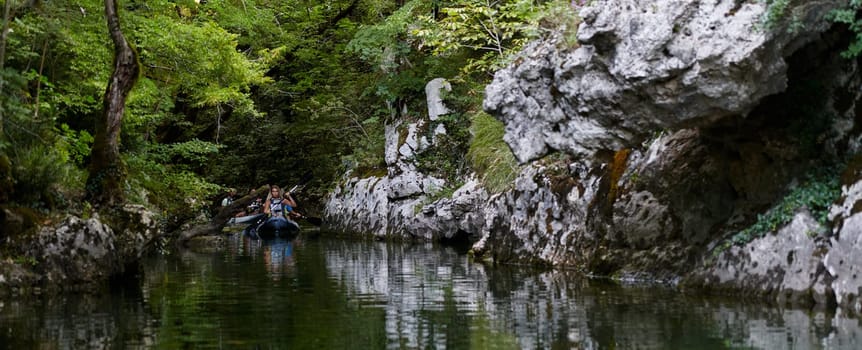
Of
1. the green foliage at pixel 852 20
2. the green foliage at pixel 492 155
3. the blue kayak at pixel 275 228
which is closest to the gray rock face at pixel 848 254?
the green foliage at pixel 852 20

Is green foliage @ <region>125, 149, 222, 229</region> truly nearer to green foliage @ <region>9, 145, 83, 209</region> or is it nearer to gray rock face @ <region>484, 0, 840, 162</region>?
green foliage @ <region>9, 145, 83, 209</region>

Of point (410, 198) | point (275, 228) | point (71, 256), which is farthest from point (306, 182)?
point (71, 256)

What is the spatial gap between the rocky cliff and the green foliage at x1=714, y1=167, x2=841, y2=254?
0.02m

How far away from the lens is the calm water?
26.0ft

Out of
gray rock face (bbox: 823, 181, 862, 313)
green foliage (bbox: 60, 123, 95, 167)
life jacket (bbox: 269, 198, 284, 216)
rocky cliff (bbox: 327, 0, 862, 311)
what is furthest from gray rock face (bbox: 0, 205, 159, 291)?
life jacket (bbox: 269, 198, 284, 216)

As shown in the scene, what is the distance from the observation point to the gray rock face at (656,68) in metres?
9.42

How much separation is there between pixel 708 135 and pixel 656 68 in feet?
7.03

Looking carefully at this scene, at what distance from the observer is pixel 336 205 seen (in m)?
33.2

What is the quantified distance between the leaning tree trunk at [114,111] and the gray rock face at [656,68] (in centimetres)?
789


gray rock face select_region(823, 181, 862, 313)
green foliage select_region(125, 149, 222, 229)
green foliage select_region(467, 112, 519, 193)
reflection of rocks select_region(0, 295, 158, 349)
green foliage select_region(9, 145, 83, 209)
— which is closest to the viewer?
reflection of rocks select_region(0, 295, 158, 349)

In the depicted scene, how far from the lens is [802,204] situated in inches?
399

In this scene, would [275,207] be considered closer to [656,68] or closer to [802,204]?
[656,68]

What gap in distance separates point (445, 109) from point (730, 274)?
56.7 ft

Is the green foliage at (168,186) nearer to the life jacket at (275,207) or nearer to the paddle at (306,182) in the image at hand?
the life jacket at (275,207)
